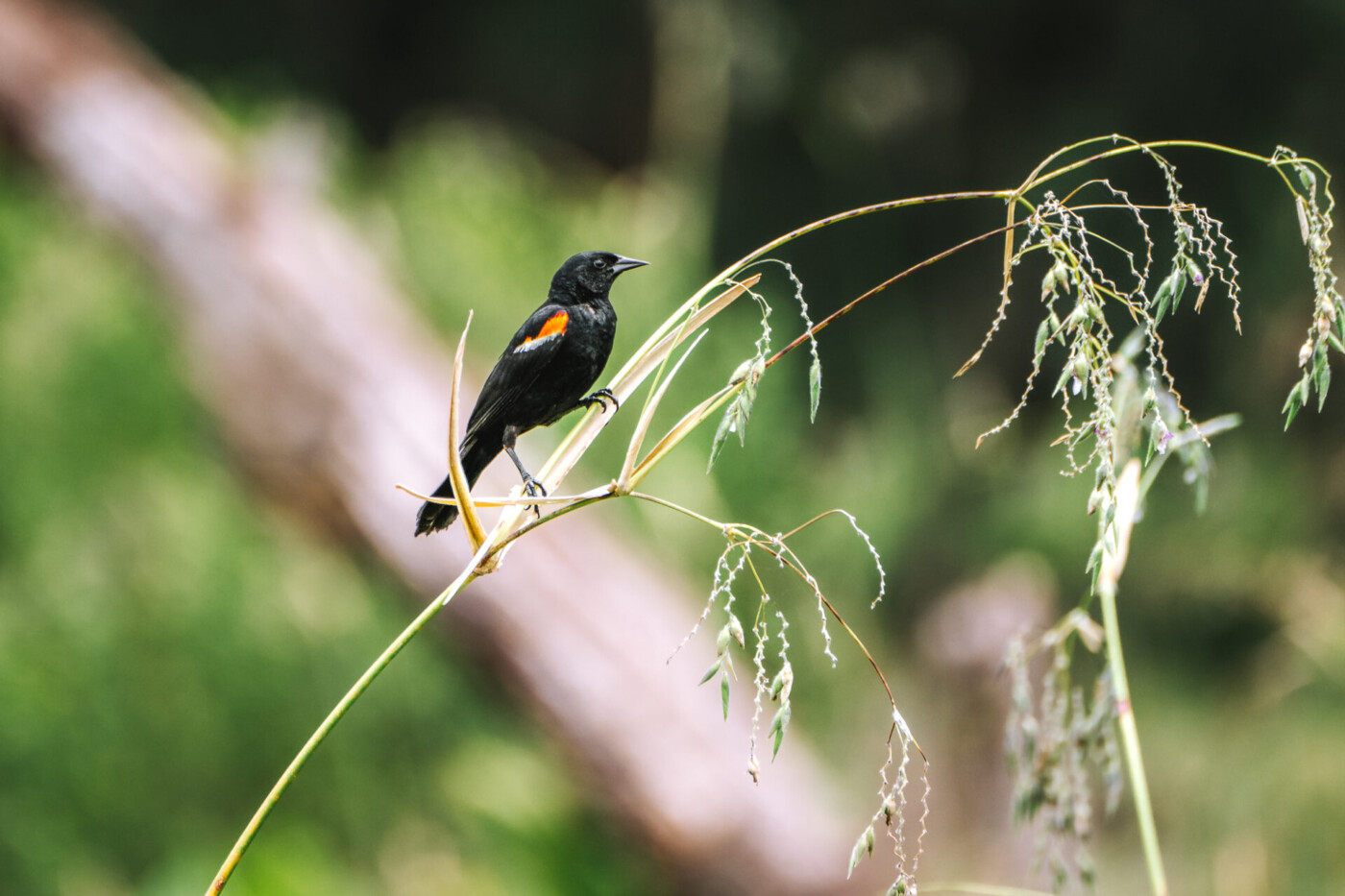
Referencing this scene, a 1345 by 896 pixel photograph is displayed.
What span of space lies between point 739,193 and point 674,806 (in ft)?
4.54

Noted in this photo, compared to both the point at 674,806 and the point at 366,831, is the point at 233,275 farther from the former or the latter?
the point at 674,806

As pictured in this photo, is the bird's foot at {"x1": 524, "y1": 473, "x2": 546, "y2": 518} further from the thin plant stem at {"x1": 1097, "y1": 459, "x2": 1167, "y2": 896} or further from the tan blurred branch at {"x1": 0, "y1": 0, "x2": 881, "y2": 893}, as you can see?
the tan blurred branch at {"x1": 0, "y1": 0, "x2": 881, "y2": 893}

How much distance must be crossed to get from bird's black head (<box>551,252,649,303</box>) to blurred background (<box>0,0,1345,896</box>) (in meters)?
1.05

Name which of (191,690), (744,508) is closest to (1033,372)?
(744,508)

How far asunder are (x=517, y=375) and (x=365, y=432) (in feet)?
4.00

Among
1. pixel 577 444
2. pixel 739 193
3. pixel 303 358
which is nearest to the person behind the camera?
pixel 577 444

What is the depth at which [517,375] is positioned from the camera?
0.90 ft

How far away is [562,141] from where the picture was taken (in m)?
3.26

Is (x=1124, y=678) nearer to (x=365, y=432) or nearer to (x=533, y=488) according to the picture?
(x=533, y=488)

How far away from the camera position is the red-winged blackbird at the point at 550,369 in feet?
0.89

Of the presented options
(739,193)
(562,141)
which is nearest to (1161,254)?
(739,193)

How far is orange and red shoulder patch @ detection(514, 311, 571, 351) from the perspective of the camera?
10.8 inches

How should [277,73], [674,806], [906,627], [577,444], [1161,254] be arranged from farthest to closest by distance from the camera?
[277,73] → [906,627] → [674,806] → [1161,254] → [577,444]

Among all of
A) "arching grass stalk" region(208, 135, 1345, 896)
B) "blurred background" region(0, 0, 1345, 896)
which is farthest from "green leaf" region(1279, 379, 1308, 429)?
"blurred background" region(0, 0, 1345, 896)
